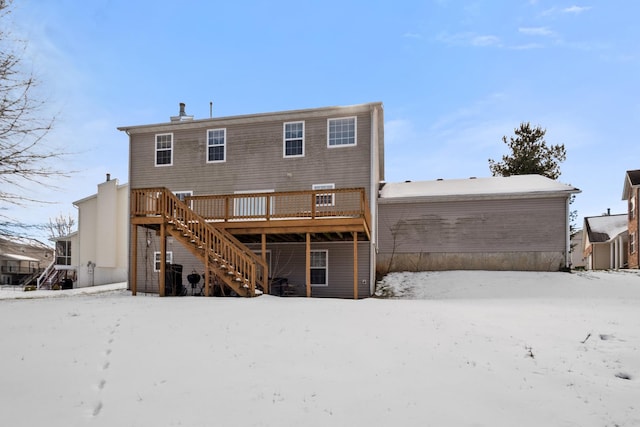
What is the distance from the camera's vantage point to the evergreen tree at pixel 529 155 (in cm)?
3322

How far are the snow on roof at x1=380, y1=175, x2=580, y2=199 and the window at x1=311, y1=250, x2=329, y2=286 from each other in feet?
15.5

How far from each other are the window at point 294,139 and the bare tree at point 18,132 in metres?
8.10

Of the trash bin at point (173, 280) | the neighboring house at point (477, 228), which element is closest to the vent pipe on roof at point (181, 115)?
the trash bin at point (173, 280)

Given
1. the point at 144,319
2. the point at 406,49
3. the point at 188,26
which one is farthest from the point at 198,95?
the point at 144,319

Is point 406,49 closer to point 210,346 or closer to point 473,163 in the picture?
point 210,346

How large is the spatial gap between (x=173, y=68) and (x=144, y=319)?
12185 millimetres

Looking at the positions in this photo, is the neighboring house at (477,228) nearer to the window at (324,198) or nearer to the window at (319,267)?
the window at (319,267)

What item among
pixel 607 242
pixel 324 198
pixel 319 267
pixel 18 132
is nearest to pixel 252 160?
pixel 324 198

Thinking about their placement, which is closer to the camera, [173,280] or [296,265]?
[173,280]

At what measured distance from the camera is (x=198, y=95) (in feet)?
74.0

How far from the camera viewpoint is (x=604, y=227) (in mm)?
35312

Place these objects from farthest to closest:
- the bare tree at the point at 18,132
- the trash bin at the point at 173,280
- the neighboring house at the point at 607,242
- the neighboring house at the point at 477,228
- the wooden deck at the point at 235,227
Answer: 1. the neighboring house at the point at 607,242
2. the neighboring house at the point at 477,228
3. the trash bin at the point at 173,280
4. the wooden deck at the point at 235,227
5. the bare tree at the point at 18,132

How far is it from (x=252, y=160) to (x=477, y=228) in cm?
1028

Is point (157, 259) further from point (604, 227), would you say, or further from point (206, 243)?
point (604, 227)
